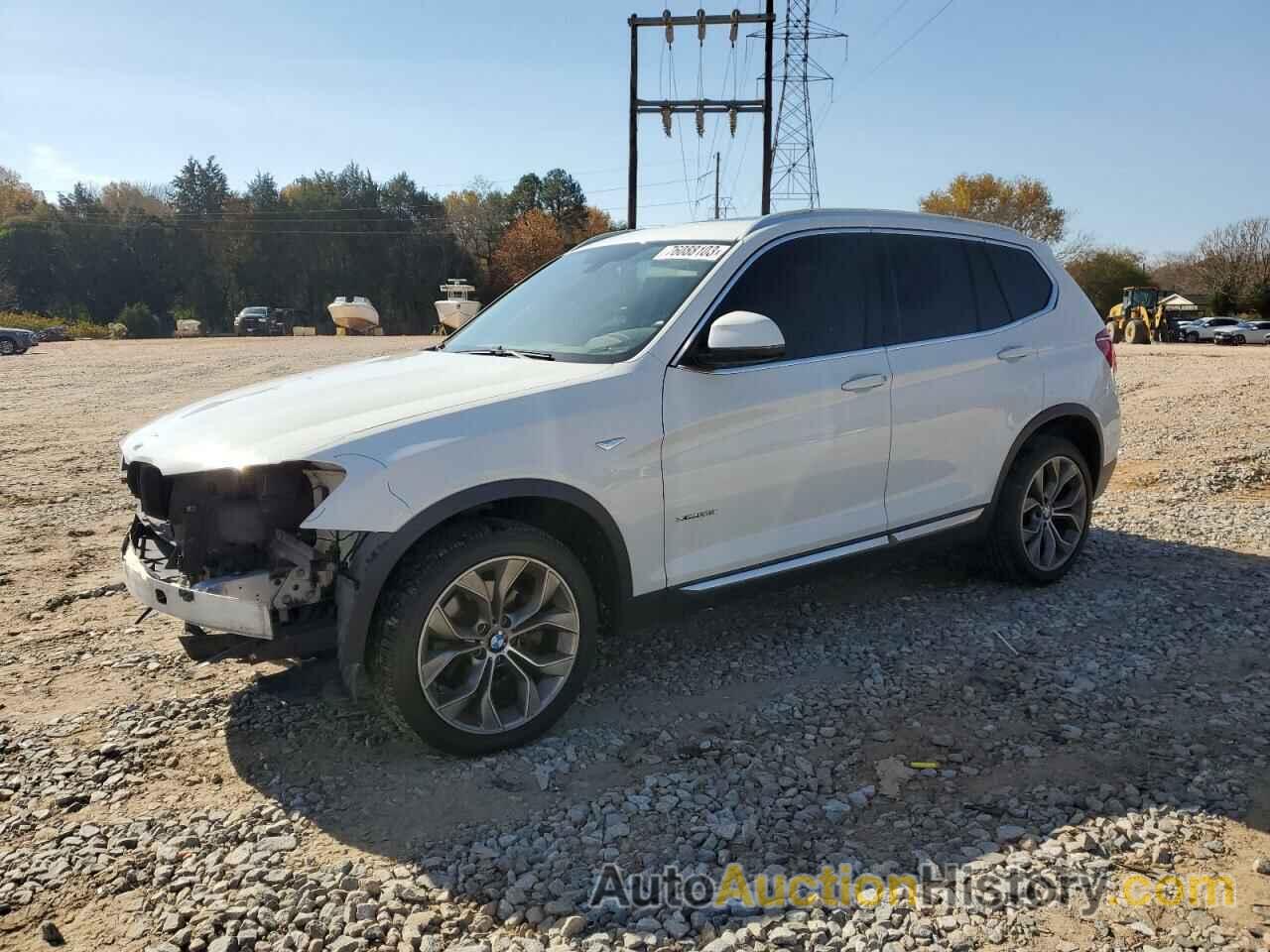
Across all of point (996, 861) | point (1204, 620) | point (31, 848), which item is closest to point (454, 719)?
point (31, 848)

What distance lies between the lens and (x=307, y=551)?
3.28 metres

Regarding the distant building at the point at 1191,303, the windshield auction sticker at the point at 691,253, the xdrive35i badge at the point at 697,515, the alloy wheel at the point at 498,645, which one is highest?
the distant building at the point at 1191,303

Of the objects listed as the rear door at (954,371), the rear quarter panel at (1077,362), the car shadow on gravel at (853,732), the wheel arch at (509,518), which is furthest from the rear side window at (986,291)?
the wheel arch at (509,518)

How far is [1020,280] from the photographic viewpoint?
5324 mm

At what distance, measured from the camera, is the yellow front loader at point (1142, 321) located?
3672 cm

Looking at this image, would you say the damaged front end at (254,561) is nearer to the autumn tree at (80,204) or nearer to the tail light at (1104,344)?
the tail light at (1104,344)

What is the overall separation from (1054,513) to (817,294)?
214 centimetres

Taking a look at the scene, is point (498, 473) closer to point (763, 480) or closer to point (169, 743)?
point (763, 480)

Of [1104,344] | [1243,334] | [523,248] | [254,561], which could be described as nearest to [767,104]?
[1104,344]

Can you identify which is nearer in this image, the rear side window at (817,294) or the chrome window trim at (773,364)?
the chrome window trim at (773,364)

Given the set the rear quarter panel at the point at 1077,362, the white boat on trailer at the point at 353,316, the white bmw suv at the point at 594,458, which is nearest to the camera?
the white bmw suv at the point at 594,458

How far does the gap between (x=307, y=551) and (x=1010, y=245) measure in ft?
13.8

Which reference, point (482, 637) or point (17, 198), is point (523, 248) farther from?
point (482, 637)

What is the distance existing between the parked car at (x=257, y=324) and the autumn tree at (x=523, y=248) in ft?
84.8
